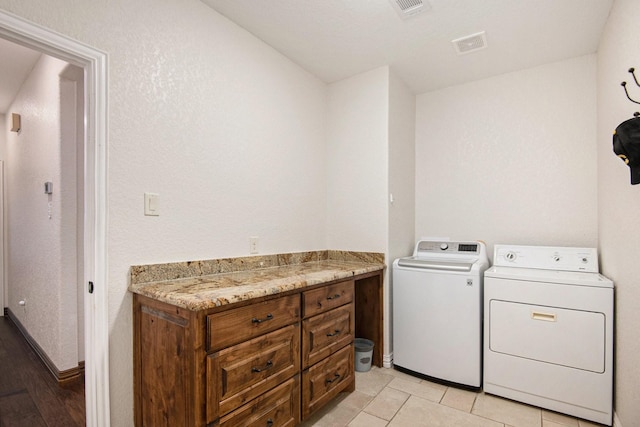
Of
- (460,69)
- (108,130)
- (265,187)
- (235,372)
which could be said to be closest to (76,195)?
(108,130)

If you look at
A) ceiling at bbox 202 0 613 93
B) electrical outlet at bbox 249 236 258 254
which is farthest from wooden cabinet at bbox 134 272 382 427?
ceiling at bbox 202 0 613 93

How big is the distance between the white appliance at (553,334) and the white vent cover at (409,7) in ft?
6.05

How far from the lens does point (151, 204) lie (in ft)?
5.75

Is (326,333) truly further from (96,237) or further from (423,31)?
(423,31)

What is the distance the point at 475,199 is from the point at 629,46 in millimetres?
1557

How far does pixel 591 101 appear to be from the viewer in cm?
256

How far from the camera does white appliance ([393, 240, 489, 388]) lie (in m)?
2.33

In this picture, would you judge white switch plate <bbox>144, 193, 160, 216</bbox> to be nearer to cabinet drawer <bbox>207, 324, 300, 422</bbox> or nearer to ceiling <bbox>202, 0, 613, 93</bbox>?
cabinet drawer <bbox>207, 324, 300, 422</bbox>

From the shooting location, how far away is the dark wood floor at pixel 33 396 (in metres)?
1.98

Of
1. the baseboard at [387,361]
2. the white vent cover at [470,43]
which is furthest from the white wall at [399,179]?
the white vent cover at [470,43]

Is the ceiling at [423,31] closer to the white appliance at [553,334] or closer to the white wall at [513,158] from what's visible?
the white wall at [513,158]

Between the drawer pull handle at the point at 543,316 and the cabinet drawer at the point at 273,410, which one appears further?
the drawer pull handle at the point at 543,316

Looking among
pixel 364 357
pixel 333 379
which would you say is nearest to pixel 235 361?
pixel 333 379

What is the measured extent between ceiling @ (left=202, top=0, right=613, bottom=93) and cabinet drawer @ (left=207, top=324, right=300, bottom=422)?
1.98 metres
